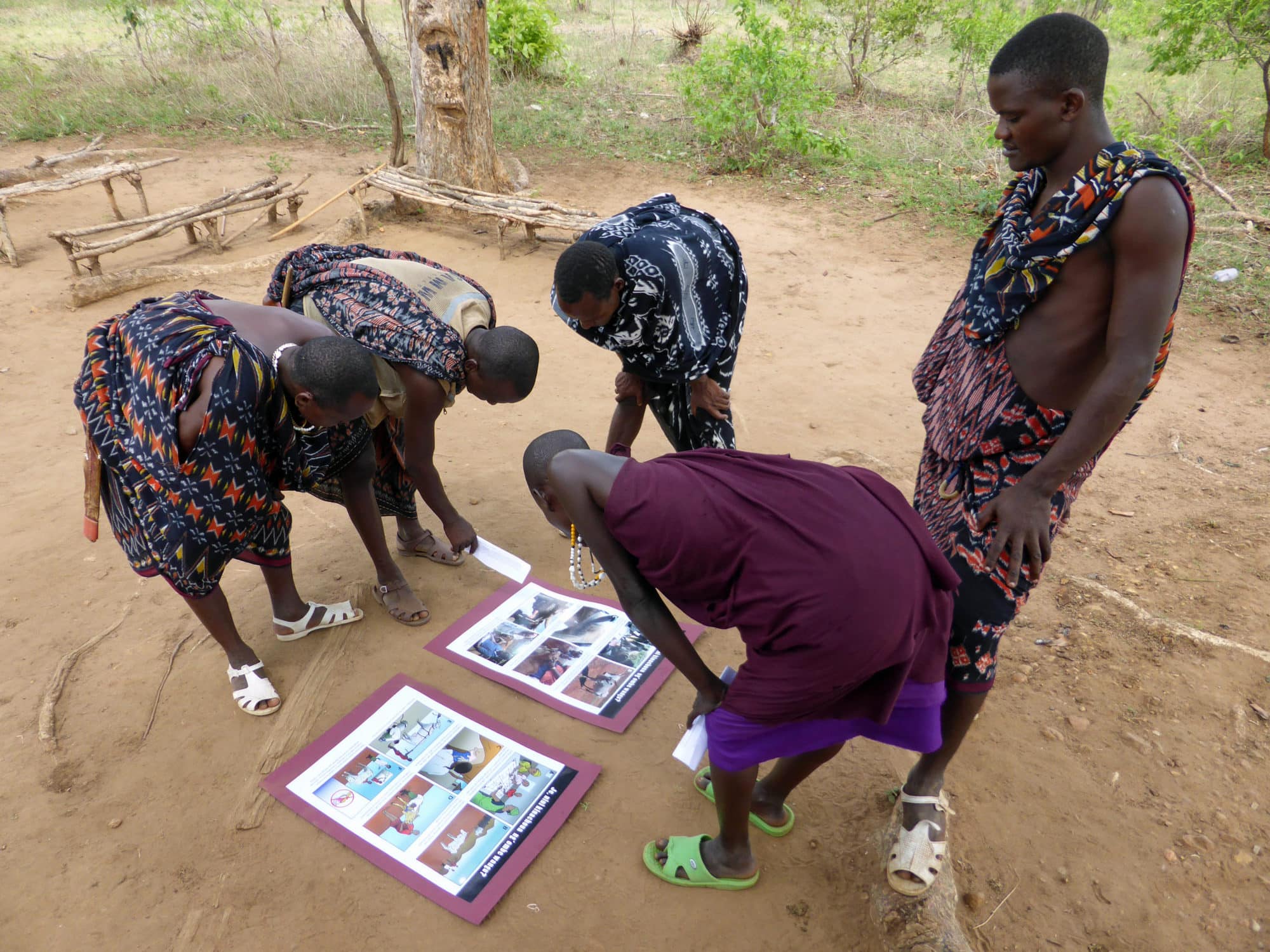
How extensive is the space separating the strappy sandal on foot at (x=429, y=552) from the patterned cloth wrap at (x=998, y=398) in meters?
1.74

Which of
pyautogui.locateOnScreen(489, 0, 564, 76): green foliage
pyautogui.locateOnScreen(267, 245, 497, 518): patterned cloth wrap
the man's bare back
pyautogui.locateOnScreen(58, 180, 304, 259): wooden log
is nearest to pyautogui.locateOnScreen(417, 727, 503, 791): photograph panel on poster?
pyautogui.locateOnScreen(267, 245, 497, 518): patterned cloth wrap

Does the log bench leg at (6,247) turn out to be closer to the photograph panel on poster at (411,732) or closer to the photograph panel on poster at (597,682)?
the photograph panel on poster at (411,732)

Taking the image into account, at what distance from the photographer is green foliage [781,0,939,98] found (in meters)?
8.69

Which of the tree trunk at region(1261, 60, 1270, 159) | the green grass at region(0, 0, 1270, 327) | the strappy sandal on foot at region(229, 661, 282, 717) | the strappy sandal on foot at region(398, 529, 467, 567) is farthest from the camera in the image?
the green grass at region(0, 0, 1270, 327)

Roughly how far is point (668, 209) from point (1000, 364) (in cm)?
125

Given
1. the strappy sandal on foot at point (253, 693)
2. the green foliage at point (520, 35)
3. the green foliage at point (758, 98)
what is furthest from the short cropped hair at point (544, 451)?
the green foliage at point (520, 35)

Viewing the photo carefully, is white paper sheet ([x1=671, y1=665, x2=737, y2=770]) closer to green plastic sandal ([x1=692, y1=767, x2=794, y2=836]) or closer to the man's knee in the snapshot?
green plastic sandal ([x1=692, y1=767, x2=794, y2=836])

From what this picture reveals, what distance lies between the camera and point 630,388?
256 cm

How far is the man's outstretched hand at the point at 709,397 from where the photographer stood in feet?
7.68

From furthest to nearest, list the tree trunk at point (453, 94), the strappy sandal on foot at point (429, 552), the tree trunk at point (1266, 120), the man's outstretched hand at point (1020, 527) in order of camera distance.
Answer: the tree trunk at point (1266, 120), the tree trunk at point (453, 94), the strappy sandal on foot at point (429, 552), the man's outstretched hand at point (1020, 527)

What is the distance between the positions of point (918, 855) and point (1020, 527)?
0.80m

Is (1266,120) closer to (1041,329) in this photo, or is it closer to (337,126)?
(1041,329)

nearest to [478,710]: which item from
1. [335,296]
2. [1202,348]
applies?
[335,296]

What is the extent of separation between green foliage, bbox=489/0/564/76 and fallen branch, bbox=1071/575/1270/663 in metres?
8.61
